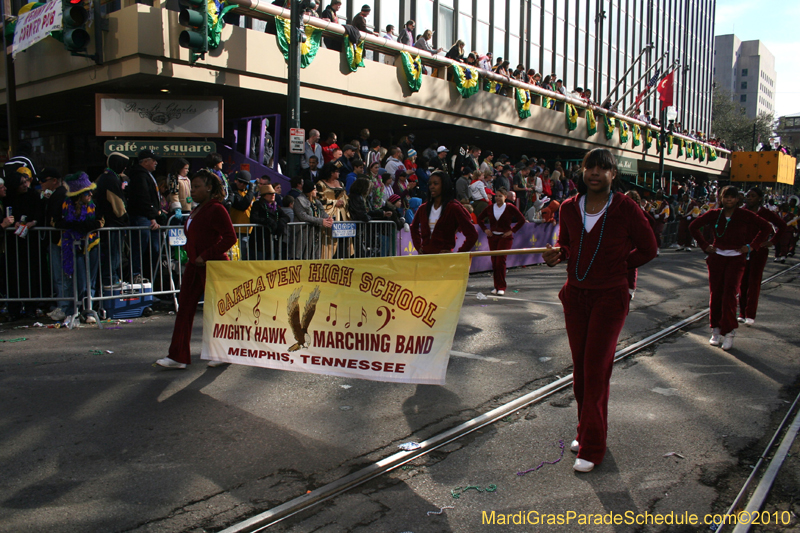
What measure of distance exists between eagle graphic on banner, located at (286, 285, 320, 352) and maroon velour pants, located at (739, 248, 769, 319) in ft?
20.8

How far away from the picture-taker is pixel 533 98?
24.4m

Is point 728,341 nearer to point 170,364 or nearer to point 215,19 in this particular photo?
point 170,364

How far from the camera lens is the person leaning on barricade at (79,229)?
8.29m

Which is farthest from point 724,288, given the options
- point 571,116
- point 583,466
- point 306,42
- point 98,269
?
point 571,116

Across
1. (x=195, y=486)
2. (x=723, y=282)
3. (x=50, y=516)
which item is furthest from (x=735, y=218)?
(x=50, y=516)

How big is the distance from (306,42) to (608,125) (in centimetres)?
1892

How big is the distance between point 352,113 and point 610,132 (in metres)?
16.1

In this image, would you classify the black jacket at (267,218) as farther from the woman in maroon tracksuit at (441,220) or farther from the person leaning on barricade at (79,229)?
the woman in maroon tracksuit at (441,220)

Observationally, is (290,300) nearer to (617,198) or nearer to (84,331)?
(617,198)

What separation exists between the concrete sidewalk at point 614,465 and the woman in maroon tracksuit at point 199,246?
9.82 ft

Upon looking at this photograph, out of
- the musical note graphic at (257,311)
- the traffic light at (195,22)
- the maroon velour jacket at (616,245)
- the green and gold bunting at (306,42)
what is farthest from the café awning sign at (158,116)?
the maroon velour jacket at (616,245)

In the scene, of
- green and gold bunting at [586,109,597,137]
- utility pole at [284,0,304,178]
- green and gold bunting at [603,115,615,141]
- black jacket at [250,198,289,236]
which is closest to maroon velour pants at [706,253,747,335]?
black jacket at [250,198,289,236]

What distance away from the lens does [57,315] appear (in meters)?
8.42

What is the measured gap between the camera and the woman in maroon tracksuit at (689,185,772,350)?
743 centimetres
